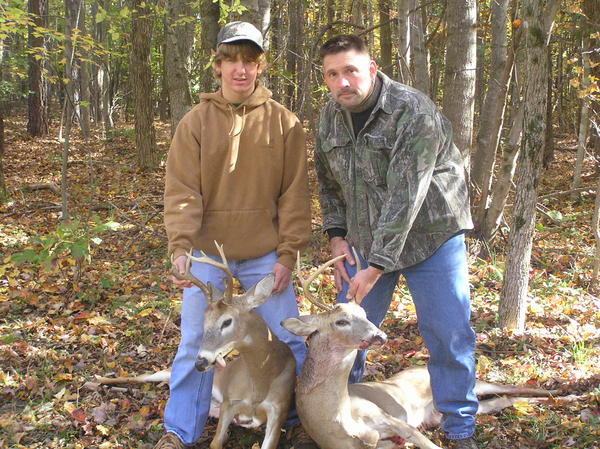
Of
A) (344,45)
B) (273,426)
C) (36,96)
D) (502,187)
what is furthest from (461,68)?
(36,96)

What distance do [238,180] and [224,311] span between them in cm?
88

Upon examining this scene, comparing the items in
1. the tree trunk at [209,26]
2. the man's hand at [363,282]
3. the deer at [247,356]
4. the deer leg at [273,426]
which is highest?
the tree trunk at [209,26]

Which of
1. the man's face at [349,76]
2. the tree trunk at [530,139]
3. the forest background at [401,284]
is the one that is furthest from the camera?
the tree trunk at [530,139]

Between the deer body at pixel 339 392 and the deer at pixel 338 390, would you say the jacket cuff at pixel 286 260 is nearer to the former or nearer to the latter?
the deer at pixel 338 390

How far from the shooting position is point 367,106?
361 centimetres

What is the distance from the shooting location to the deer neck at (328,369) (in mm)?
3576

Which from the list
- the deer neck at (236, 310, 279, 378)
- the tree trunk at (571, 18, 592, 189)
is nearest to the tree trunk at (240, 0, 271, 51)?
the deer neck at (236, 310, 279, 378)

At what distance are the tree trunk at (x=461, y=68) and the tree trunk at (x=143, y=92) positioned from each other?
7537mm

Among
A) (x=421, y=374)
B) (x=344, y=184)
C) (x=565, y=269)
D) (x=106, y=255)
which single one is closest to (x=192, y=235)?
(x=344, y=184)

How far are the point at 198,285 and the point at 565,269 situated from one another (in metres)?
5.16

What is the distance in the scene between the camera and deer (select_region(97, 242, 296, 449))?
12.1 feet

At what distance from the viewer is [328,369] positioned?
141 inches

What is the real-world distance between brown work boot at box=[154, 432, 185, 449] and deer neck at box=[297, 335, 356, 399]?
92 cm

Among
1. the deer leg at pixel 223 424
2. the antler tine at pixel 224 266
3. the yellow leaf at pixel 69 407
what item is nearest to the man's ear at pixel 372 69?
the antler tine at pixel 224 266
